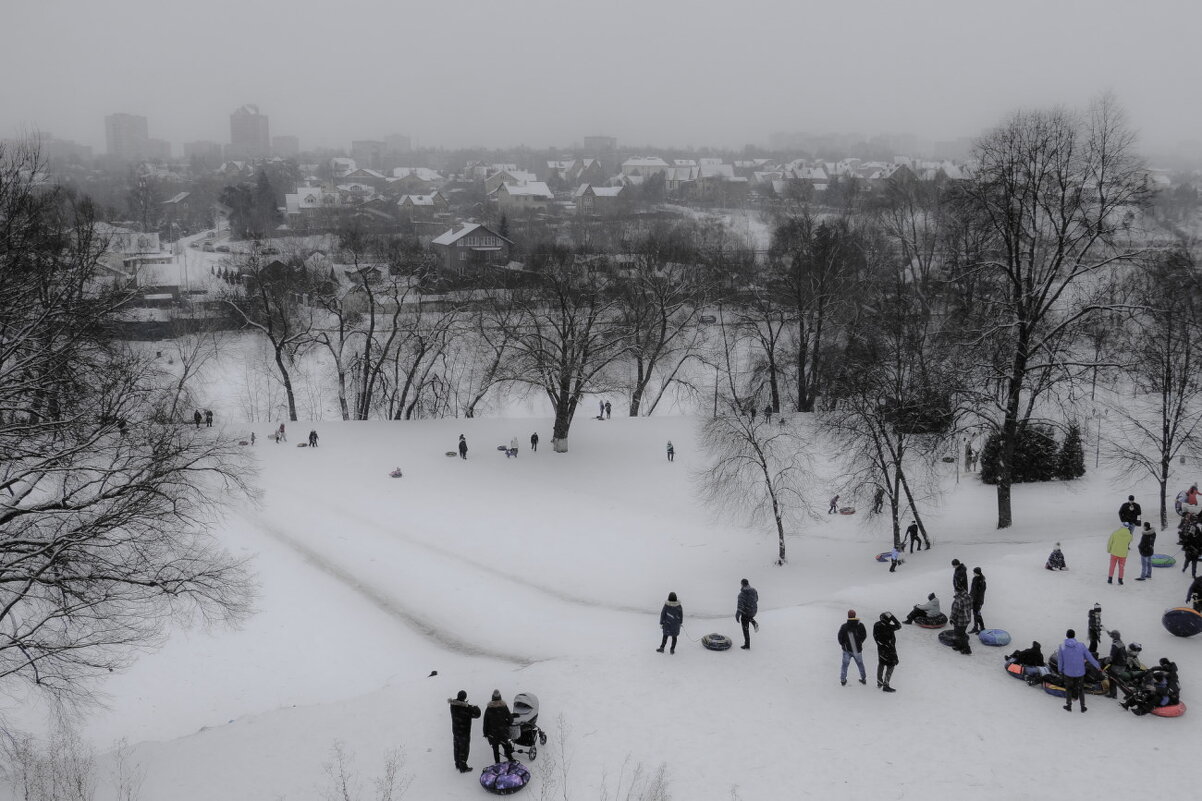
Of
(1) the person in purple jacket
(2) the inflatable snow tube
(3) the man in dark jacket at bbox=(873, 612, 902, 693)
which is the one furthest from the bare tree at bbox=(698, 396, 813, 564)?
(1) the person in purple jacket

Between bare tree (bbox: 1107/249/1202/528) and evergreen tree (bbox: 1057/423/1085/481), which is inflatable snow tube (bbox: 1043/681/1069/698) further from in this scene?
evergreen tree (bbox: 1057/423/1085/481)

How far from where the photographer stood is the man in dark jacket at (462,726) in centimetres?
1206

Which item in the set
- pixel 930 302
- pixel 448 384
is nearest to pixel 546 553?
pixel 448 384

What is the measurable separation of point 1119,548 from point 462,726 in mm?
13475

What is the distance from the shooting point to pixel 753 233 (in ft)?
348

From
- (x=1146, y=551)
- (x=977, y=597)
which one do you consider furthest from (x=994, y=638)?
(x=1146, y=551)

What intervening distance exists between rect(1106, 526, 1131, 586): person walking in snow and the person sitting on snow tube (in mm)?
4015

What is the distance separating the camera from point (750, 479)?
1131 inches

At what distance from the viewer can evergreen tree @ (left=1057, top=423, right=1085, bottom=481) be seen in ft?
93.9

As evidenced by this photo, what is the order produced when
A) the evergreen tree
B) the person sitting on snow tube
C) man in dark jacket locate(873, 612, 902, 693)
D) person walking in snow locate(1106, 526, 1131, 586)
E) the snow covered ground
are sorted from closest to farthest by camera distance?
the snow covered ground
man in dark jacket locate(873, 612, 902, 693)
the person sitting on snow tube
person walking in snow locate(1106, 526, 1131, 586)
the evergreen tree

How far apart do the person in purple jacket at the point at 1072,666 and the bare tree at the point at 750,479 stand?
10309 millimetres

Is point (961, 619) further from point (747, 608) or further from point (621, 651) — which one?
point (621, 651)

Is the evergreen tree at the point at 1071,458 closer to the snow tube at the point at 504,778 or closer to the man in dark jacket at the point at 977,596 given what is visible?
the man in dark jacket at the point at 977,596

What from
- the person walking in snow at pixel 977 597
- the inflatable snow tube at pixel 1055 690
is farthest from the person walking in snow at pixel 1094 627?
the person walking in snow at pixel 977 597
